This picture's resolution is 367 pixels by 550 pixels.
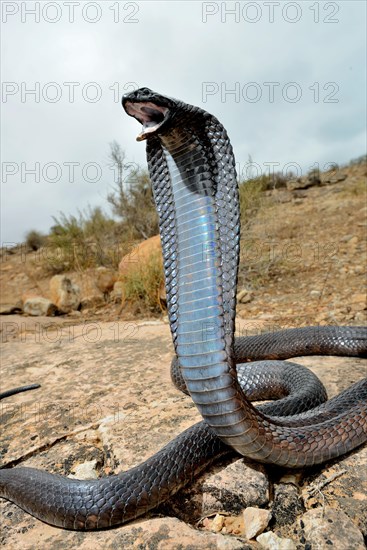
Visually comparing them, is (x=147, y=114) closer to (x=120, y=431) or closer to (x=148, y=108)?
(x=148, y=108)

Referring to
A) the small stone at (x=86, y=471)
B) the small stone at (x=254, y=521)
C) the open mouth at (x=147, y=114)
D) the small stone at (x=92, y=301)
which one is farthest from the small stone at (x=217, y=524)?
the small stone at (x=92, y=301)

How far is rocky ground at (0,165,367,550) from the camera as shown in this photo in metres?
2.12

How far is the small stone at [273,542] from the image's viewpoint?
6.44ft

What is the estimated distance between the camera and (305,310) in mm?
6199

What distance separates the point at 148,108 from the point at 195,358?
1.21m

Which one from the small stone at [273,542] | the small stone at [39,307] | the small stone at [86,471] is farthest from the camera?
the small stone at [39,307]

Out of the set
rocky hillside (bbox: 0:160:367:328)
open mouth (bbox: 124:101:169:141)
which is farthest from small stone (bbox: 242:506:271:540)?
rocky hillside (bbox: 0:160:367:328)

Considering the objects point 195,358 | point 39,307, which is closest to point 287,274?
point 39,307

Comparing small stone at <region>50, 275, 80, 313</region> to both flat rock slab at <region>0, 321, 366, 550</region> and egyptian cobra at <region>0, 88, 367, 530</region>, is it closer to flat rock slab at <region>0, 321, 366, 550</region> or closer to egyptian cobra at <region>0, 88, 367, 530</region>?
flat rock slab at <region>0, 321, 366, 550</region>

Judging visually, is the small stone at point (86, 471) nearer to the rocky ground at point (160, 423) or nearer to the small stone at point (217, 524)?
the rocky ground at point (160, 423)

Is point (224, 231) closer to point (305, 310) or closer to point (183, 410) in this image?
point (183, 410)

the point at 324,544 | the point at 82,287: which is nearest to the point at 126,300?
the point at 82,287

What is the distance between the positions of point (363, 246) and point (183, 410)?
262 inches

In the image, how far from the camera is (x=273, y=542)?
6.56ft
